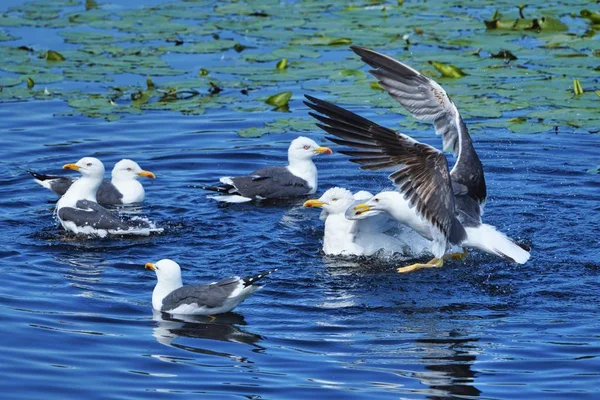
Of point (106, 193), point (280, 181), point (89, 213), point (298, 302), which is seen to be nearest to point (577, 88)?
point (280, 181)

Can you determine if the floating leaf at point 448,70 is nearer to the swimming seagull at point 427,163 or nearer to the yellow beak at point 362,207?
the swimming seagull at point 427,163

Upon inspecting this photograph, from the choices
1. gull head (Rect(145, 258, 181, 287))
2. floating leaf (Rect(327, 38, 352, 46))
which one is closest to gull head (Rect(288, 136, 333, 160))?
gull head (Rect(145, 258, 181, 287))

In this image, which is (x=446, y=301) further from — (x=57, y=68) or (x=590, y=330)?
(x=57, y=68)

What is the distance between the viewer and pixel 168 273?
9.38m

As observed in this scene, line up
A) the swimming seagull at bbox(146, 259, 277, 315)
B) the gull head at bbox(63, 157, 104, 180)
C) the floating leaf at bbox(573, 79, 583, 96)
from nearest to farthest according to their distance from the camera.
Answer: the swimming seagull at bbox(146, 259, 277, 315) < the gull head at bbox(63, 157, 104, 180) < the floating leaf at bbox(573, 79, 583, 96)

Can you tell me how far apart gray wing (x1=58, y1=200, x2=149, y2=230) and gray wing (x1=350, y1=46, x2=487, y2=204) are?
104 inches

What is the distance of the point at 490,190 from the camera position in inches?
502

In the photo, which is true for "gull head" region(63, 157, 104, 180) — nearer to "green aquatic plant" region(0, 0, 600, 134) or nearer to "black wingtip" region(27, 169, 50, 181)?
"black wingtip" region(27, 169, 50, 181)

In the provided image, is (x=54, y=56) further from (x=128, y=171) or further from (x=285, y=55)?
(x=128, y=171)

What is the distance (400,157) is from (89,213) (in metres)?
3.22

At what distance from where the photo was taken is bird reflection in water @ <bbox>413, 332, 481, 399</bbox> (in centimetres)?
782

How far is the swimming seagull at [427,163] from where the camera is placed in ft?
32.6

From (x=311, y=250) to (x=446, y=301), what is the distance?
6.40ft

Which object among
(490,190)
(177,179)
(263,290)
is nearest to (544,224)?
(490,190)
